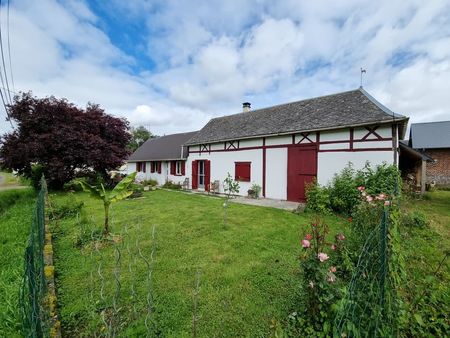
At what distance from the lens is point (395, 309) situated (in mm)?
1938

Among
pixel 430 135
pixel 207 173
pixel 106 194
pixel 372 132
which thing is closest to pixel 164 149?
pixel 207 173

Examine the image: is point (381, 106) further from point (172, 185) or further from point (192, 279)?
point (172, 185)

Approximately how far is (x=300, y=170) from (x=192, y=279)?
8.11m

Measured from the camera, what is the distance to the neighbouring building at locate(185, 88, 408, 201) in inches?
336

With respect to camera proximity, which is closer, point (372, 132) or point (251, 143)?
point (372, 132)

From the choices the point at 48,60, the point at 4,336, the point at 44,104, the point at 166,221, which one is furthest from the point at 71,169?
the point at 4,336

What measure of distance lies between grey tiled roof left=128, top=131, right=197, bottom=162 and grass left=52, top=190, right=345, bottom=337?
12.1 m

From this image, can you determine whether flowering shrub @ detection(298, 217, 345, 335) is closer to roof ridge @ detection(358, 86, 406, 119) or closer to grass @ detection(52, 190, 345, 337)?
grass @ detection(52, 190, 345, 337)

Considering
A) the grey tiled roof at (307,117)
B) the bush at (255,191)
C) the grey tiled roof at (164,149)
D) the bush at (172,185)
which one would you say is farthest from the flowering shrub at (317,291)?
the grey tiled roof at (164,149)

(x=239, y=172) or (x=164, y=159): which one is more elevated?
(x=164, y=159)

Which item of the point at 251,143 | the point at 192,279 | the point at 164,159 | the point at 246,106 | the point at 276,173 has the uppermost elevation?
the point at 246,106

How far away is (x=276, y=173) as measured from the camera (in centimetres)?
1120

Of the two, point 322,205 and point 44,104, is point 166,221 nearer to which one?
point 322,205

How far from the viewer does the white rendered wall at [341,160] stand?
833 centimetres
